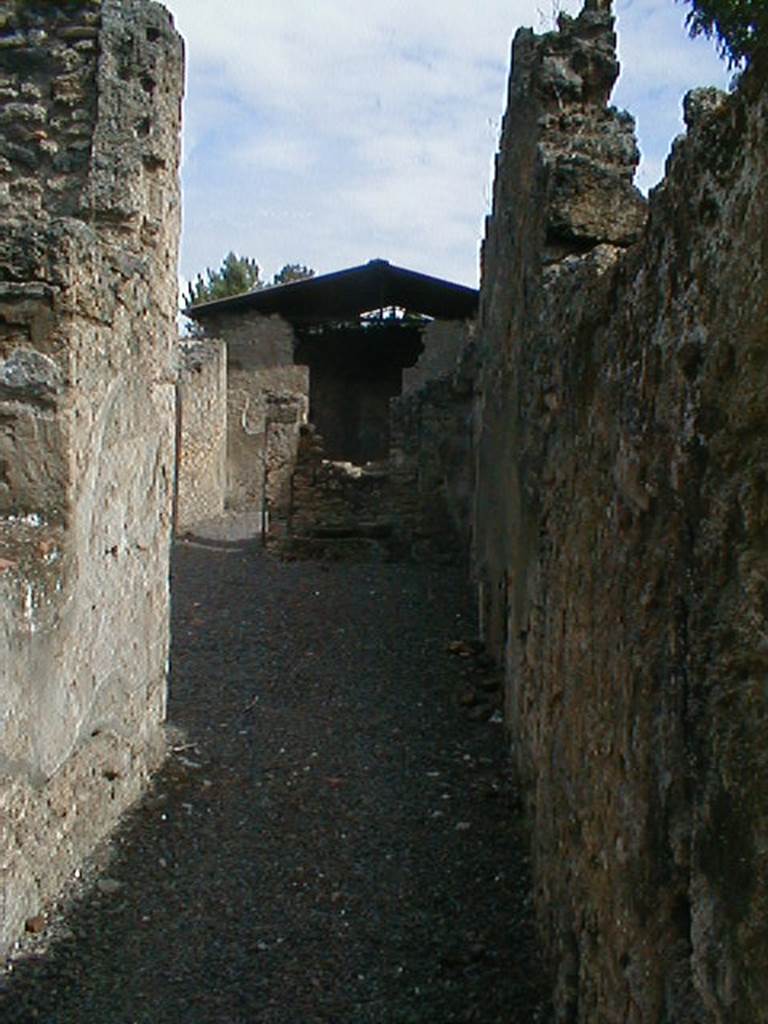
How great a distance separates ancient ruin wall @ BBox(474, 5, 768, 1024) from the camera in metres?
1.36

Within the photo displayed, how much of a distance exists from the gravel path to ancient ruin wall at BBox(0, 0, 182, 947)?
22cm

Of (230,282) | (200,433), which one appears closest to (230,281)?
(230,282)

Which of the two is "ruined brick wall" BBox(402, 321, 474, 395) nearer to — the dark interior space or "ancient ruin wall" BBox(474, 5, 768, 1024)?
the dark interior space

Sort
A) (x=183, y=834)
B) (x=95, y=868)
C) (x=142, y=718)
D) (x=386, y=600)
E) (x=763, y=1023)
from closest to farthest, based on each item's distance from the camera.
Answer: (x=763, y=1023) → (x=95, y=868) → (x=183, y=834) → (x=142, y=718) → (x=386, y=600)

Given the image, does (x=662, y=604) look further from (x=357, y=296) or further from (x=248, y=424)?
(x=357, y=296)

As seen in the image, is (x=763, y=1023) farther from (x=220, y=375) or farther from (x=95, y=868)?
(x=220, y=375)

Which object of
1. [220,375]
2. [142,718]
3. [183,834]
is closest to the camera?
[183,834]

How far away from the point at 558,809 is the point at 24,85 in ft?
13.6

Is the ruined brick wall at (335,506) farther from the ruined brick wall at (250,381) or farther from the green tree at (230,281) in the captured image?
the green tree at (230,281)

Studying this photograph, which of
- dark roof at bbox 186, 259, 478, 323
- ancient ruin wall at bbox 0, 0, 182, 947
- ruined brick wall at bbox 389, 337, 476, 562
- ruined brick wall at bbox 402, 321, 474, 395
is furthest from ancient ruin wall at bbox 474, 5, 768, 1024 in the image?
dark roof at bbox 186, 259, 478, 323

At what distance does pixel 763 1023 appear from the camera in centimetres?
121

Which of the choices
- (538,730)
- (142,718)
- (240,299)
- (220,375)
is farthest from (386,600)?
(240,299)

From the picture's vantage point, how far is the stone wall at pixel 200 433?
13.3 m

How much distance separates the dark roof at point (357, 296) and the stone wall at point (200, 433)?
1.39 m
